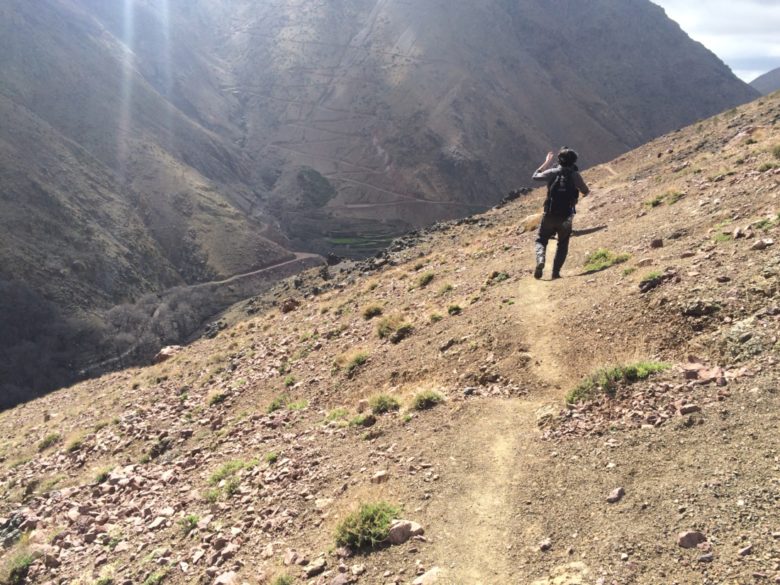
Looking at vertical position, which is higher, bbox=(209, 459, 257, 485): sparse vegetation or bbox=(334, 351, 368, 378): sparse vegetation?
bbox=(334, 351, 368, 378): sparse vegetation

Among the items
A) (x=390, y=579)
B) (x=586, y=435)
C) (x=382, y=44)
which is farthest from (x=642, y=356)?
(x=382, y=44)

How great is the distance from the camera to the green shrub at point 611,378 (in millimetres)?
7199

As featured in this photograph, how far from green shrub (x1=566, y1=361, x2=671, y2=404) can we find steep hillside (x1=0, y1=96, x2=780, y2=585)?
0.11 feet

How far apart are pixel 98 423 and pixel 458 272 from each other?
13072mm

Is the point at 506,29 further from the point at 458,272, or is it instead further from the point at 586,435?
the point at 586,435

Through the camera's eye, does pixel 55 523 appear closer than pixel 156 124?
Yes

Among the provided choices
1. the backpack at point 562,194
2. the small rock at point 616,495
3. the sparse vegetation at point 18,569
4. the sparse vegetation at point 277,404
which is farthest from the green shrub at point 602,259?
the sparse vegetation at point 18,569

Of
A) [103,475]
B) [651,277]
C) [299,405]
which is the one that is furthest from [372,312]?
[651,277]

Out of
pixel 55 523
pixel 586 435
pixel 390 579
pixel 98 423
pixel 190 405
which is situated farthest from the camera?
pixel 98 423

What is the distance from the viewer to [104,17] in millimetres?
136250

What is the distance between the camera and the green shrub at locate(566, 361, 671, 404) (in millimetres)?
7199

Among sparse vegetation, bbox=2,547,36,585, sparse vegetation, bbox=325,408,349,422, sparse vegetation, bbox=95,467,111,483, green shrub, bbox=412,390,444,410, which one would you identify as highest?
green shrub, bbox=412,390,444,410

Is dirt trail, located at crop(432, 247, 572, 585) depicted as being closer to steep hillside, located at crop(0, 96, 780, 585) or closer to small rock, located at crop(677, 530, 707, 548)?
steep hillside, located at crop(0, 96, 780, 585)

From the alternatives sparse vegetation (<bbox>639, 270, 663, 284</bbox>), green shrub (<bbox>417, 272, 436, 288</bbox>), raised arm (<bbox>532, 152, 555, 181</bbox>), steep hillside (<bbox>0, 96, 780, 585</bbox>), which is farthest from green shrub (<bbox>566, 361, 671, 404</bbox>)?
green shrub (<bbox>417, 272, 436, 288</bbox>)
